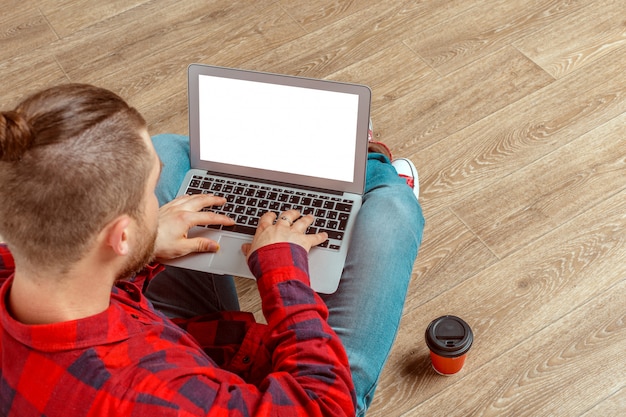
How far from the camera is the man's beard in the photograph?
97cm

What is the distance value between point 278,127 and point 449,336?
1.82 ft

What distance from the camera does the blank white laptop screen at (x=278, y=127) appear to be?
4.39 ft

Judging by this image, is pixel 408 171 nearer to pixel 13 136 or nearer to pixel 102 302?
pixel 102 302

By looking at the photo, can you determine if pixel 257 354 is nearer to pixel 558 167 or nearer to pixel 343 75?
pixel 558 167

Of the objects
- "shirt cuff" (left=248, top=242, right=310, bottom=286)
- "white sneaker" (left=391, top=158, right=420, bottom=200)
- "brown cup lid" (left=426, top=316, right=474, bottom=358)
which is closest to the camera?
"shirt cuff" (left=248, top=242, right=310, bottom=286)

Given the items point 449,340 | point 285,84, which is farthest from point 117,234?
point 449,340

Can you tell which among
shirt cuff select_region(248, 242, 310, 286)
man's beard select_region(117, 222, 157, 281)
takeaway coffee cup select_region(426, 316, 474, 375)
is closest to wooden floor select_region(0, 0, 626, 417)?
takeaway coffee cup select_region(426, 316, 474, 375)

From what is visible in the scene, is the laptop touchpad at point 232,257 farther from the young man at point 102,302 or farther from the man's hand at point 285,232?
the young man at point 102,302

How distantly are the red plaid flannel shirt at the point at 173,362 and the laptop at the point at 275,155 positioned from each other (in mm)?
163

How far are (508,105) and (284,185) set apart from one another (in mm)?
921

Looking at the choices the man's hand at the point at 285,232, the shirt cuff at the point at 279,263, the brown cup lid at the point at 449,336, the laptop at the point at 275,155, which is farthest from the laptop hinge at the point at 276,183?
the brown cup lid at the point at 449,336

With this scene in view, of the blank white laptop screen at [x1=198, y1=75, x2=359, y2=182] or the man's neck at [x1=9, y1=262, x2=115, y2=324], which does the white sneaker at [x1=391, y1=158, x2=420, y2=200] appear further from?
the man's neck at [x1=9, y1=262, x2=115, y2=324]

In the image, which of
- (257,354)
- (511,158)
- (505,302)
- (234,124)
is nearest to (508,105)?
(511,158)

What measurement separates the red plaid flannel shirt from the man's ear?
87 millimetres
